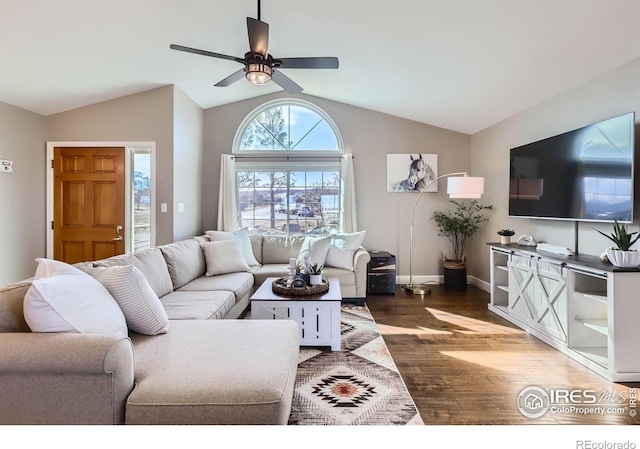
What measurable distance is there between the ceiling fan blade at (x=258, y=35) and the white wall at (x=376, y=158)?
9.26ft

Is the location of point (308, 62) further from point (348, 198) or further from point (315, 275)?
point (348, 198)

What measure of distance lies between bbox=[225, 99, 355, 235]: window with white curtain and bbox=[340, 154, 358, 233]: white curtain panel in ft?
0.48

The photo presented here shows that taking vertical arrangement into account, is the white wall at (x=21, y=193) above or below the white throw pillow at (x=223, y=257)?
above

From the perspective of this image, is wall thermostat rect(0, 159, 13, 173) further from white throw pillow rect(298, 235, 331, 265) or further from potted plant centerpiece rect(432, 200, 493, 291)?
potted plant centerpiece rect(432, 200, 493, 291)

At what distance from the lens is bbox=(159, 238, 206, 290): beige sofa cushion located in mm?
3033

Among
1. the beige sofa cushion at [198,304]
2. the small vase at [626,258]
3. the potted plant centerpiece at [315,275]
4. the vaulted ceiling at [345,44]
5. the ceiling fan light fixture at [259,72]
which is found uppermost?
the vaulted ceiling at [345,44]

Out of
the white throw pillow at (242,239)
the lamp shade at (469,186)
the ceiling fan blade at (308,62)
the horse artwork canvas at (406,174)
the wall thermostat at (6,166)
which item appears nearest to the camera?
the ceiling fan blade at (308,62)

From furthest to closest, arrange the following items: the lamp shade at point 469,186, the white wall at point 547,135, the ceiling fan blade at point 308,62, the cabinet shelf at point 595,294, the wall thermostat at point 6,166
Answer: the lamp shade at point 469,186, the wall thermostat at point 6,166, the white wall at point 547,135, the ceiling fan blade at point 308,62, the cabinet shelf at point 595,294

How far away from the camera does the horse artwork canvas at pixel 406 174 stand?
4984 mm

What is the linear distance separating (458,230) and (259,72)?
371 centimetres

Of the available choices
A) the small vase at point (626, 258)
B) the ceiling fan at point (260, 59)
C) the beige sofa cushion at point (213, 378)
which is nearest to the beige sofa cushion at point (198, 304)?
the beige sofa cushion at point (213, 378)

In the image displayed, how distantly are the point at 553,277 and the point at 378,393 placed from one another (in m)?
1.90

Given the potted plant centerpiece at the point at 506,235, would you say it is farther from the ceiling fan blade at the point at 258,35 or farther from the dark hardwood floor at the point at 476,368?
the ceiling fan blade at the point at 258,35

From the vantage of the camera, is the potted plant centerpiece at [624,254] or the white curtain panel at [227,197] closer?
the potted plant centerpiece at [624,254]
